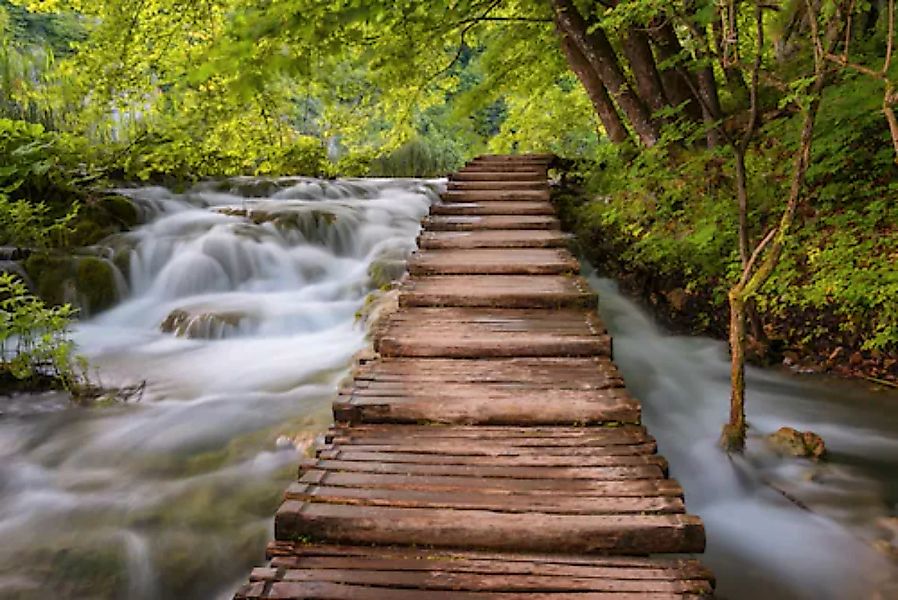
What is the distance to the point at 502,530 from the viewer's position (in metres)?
1.97

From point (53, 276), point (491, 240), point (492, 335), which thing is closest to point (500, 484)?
point (492, 335)

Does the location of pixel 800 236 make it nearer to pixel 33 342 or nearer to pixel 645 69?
pixel 645 69

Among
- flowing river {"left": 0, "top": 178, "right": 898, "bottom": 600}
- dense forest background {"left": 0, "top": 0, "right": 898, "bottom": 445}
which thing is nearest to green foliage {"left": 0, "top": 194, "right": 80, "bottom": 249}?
dense forest background {"left": 0, "top": 0, "right": 898, "bottom": 445}

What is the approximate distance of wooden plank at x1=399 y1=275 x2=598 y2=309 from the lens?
13.6ft

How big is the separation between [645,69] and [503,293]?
373cm

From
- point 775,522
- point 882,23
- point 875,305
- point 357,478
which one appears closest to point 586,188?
point 882,23

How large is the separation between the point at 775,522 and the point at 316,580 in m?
2.82

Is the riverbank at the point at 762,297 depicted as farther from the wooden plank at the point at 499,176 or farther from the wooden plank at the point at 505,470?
the wooden plank at the point at 505,470

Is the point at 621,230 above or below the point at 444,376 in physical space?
above

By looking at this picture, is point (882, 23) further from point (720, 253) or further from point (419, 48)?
point (419, 48)

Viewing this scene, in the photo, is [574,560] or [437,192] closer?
[574,560]

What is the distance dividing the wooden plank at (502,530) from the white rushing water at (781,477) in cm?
133

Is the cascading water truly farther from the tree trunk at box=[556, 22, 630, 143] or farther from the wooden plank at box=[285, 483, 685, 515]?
the tree trunk at box=[556, 22, 630, 143]

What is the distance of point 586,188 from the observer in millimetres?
9297
